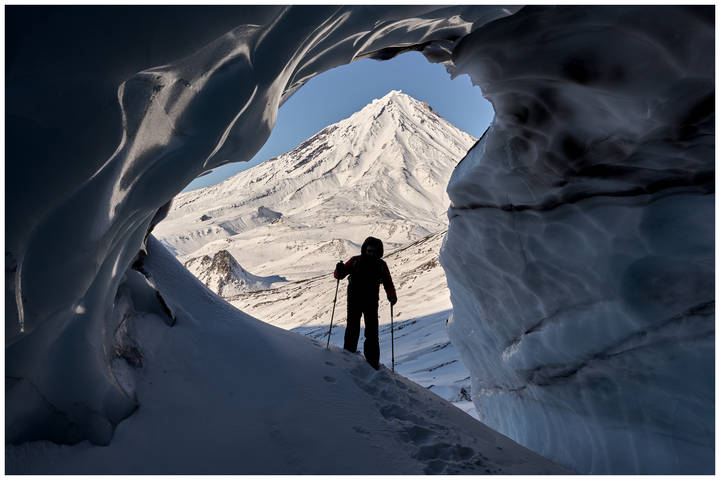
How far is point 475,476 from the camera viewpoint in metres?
2.04

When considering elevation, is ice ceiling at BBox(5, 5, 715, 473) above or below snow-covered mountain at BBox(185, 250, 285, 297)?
above

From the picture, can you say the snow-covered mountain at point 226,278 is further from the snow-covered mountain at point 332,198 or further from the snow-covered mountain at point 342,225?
the snow-covered mountain at point 332,198

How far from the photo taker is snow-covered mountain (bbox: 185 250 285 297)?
1866cm

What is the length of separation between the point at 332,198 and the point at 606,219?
125 feet

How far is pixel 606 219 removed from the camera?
8.41ft

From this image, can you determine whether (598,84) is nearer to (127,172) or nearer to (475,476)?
(475,476)

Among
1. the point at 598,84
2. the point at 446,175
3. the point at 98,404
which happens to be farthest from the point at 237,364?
the point at 446,175

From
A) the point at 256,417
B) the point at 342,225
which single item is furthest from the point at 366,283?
the point at 342,225

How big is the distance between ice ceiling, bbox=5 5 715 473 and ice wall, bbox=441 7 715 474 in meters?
0.01

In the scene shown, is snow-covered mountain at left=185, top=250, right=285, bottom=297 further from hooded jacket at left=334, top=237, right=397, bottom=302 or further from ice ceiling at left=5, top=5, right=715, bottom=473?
ice ceiling at left=5, top=5, right=715, bottom=473

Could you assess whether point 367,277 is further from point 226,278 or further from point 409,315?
point 226,278

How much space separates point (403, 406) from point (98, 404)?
6.05 ft

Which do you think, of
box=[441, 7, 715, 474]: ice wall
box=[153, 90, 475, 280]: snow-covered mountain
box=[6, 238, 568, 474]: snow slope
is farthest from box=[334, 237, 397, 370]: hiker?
box=[153, 90, 475, 280]: snow-covered mountain

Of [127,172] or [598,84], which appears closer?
[127,172]
